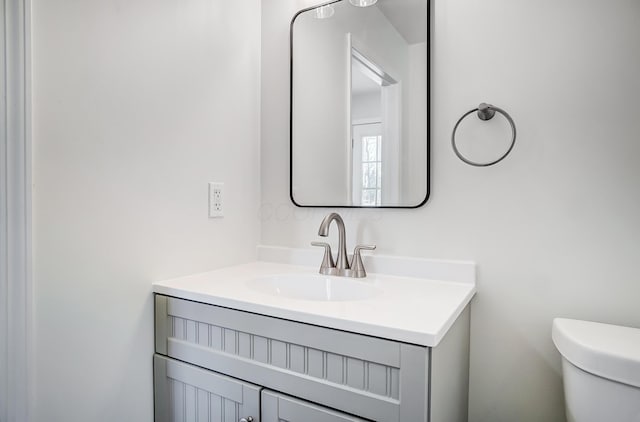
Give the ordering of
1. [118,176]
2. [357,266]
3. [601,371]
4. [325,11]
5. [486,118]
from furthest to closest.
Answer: [325,11], [357,266], [486,118], [118,176], [601,371]

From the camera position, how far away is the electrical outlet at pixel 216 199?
1.32 metres

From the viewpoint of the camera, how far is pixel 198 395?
1.03 metres

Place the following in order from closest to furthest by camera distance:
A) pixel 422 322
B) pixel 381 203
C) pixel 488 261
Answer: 1. pixel 422 322
2. pixel 488 261
3. pixel 381 203

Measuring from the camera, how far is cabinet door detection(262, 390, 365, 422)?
0.82 metres

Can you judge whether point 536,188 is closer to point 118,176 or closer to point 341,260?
point 341,260

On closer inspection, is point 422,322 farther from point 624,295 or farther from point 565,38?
point 565,38

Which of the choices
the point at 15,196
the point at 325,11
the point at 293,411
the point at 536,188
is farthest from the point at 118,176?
the point at 536,188

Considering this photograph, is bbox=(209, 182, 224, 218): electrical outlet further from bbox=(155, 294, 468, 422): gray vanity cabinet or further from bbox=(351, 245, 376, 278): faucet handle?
bbox=(351, 245, 376, 278): faucet handle

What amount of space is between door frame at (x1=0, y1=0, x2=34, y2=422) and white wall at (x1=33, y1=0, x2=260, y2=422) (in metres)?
A: 0.02

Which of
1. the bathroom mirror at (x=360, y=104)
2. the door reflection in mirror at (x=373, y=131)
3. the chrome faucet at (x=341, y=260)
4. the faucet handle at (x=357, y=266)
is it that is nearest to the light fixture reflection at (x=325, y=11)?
the bathroom mirror at (x=360, y=104)

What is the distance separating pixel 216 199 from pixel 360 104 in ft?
2.09

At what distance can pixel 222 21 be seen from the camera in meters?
1.36

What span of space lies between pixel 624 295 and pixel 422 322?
0.63 meters

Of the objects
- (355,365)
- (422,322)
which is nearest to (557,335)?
(422,322)
